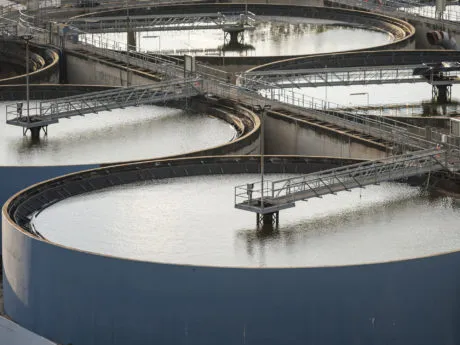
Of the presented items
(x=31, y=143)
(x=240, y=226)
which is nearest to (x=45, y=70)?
(x=31, y=143)

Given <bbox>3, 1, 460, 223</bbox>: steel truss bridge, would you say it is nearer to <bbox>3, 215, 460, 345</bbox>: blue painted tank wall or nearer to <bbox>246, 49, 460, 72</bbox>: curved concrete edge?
<bbox>246, 49, 460, 72</bbox>: curved concrete edge

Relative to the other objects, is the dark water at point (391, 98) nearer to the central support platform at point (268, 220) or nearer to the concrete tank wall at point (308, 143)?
the concrete tank wall at point (308, 143)

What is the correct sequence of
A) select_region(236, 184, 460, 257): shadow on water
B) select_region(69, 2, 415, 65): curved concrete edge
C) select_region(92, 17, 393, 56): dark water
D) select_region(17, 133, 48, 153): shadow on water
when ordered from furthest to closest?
1. select_region(69, 2, 415, 65): curved concrete edge
2. select_region(92, 17, 393, 56): dark water
3. select_region(17, 133, 48, 153): shadow on water
4. select_region(236, 184, 460, 257): shadow on water

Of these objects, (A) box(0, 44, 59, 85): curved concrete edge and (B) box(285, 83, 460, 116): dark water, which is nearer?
(B) box(285, 83, 460, 116): dark water

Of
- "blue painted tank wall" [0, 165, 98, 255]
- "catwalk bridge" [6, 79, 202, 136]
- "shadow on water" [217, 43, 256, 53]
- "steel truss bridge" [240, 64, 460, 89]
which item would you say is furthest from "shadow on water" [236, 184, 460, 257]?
"shadow on water" [217, 43, 256, 53]

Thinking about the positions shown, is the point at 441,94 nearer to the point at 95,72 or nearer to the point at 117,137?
the point at 117,137

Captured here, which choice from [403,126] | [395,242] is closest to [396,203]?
[395,242]
